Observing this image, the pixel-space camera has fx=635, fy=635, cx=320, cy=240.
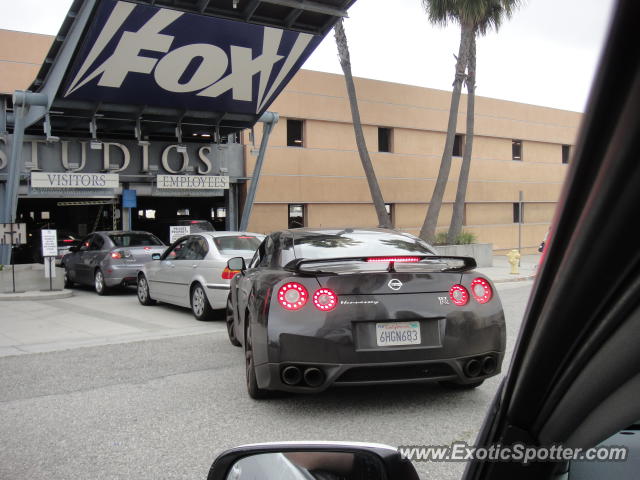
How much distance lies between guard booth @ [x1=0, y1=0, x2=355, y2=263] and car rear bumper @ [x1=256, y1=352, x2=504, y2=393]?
37.7 feet

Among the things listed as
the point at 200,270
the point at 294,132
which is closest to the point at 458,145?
the point at 294,132

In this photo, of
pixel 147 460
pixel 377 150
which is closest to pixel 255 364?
pixel 147 460

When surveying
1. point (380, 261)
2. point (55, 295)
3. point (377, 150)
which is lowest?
point (55, 295)

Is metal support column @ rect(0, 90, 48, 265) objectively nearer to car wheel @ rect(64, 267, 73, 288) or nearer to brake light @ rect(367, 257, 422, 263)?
car wheel @ rect(64, 267, 73, 288)

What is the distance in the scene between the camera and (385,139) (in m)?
28.2

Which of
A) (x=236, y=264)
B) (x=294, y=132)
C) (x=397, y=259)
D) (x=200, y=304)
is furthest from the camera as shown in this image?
(x=294, y=132)

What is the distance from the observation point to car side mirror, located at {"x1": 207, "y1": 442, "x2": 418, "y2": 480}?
5.07 ft

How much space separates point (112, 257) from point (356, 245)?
10.8 meters

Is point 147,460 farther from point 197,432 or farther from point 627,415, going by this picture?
point 627,415

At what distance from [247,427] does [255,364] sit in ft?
1.79

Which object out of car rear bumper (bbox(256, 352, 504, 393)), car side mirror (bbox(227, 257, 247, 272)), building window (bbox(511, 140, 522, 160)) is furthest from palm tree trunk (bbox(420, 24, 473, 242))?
car rear bumper (bbox(256, 352, 504, 393))

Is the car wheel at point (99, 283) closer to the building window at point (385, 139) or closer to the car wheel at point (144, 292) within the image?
the car wheel at point (144, 292)

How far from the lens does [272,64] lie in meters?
17.5

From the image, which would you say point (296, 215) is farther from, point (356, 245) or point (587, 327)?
point (587, 327)
